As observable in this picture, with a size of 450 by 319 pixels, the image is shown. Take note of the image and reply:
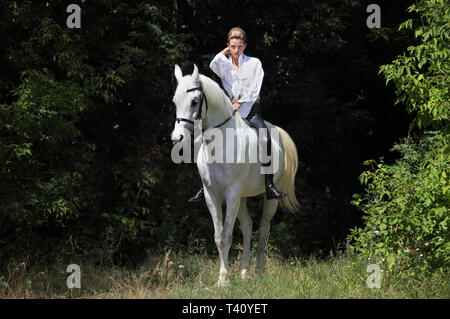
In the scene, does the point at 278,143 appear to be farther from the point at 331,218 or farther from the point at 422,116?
the point at 331,218

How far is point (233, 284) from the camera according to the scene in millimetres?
6621

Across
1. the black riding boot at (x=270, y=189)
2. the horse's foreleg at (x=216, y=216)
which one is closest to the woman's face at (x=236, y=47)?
the black riding boot at (x=270, y=189)

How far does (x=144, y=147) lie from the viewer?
10938mm

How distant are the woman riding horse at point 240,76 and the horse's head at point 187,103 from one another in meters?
1.07

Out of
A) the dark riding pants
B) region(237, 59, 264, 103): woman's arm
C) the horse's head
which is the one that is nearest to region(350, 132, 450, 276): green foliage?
the dark riding pants

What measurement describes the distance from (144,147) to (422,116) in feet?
19.6

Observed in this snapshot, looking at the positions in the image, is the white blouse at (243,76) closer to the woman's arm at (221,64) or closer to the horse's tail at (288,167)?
the woman's arm at (221,64)

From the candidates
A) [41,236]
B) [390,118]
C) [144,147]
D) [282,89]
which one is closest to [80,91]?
[144,147]

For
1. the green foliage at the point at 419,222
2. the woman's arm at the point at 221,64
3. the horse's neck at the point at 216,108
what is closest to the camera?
the green foliage at the point at 419,222

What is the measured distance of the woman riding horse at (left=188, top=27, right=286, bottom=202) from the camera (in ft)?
24.0

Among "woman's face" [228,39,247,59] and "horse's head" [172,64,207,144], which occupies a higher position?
"woman's face" [228,39,247,59]

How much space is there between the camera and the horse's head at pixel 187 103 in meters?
6.06

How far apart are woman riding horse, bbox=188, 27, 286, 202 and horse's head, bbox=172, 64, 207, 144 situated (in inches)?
42.0

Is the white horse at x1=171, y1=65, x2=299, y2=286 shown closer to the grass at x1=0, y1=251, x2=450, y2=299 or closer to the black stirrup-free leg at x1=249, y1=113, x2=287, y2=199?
the black stirrup-free leg at x1=249, y1=113, x2=287, y2=199
